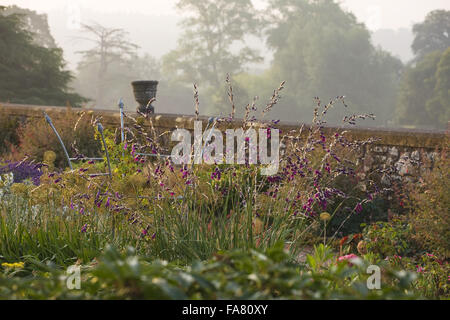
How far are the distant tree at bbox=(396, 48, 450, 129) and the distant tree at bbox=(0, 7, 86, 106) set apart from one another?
28.2 meters

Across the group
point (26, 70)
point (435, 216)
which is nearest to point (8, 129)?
point (435, 216)

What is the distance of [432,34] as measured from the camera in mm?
49031

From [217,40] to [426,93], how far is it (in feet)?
71.9

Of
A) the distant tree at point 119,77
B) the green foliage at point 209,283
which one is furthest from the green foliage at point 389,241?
the distant tree at point 119,77

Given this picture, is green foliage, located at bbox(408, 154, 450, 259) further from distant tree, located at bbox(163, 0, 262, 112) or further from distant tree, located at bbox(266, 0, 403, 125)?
distant tree, located at bbox(163, 0, 262, 112)

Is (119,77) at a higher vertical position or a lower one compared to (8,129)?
higher

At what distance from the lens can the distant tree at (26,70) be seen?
1680 cm

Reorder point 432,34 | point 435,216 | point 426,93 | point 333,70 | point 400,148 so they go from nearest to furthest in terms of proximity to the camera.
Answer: point 435,216 → point 400,148 → point 426,93 → point 333,70 → point 432,34

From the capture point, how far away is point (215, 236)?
3.00 metres

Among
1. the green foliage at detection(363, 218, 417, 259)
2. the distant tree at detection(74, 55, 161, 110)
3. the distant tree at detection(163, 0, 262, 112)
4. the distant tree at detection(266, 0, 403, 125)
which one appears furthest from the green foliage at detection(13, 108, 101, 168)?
the distant tree at detection(74, 55, 161, 110)

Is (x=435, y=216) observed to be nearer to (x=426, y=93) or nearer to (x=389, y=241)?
(x=389, y=241)

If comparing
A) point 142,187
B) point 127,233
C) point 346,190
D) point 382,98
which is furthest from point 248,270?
point 382,98
